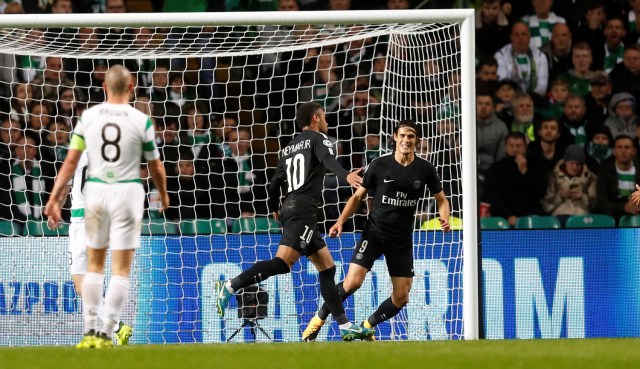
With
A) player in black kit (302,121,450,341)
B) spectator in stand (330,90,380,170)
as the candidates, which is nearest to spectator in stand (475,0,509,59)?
spectator in stand (330,90,380,170)

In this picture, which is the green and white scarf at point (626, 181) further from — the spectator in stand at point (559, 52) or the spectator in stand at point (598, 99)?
the spectator in stand at point (559, 52)

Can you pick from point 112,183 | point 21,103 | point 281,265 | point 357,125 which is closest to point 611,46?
point 357,125

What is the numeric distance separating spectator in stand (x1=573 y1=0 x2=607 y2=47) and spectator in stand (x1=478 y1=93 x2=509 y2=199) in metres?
1.68

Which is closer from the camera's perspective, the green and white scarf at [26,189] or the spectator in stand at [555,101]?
the green and white scarf at [26,189]

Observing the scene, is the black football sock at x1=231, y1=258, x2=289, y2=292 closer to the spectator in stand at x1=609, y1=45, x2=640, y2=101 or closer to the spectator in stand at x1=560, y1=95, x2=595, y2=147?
the spectator in stand at x1=560, y1=95, x2=595, y2=147

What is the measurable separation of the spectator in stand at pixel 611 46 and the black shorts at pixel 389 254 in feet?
16.3

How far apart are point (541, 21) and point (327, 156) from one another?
17.2 feet

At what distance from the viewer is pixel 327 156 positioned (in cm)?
1049

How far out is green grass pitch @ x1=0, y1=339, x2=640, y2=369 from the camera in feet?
23.2

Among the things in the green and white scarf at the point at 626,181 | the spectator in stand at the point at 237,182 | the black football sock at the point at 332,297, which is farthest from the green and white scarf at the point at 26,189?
the green and white scarf at the point at 626,181

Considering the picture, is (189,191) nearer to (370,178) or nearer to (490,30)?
(370,178)

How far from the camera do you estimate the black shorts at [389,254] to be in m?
10.8

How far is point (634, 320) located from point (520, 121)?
10.0 ft

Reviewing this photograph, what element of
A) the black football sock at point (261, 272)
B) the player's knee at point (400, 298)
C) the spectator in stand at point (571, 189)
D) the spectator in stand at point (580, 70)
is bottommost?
the player's knee at point (400, 298)
